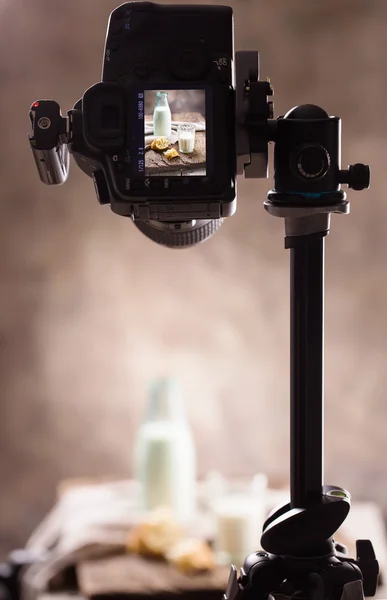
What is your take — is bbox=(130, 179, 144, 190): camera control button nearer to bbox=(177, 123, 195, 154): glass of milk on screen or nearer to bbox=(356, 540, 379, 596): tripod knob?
bbox=(177, 123, 195, 154): glass of milk on screen

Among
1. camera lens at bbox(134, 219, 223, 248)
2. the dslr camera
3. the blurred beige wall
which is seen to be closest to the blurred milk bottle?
the blurred beige wall

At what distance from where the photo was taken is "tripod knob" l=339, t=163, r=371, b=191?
0.81m

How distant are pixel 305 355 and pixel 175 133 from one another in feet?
0.71

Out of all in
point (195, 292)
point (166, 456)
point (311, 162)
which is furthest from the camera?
point (195, 292)

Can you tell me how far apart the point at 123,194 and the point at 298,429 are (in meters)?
0.25

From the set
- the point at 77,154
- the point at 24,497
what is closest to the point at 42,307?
the point at 24,497

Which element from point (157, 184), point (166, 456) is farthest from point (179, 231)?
point (166, 456)

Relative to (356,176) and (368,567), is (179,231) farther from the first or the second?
(368,567)

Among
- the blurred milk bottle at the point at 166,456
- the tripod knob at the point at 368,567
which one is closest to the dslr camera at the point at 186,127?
the tripod knob at the point at 368,567

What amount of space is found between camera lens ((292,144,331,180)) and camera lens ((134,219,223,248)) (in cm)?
13

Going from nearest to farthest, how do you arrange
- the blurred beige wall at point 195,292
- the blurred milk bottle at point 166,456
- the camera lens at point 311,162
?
the camera lens at point 311,162 → the blurred milk bottle at point 166,456 → the blurred beige wall at point 195,292

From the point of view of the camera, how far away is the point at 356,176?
813 mm

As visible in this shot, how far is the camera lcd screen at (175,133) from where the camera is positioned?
31.3 inches

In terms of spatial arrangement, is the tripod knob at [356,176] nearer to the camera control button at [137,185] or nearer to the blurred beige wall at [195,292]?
the camera control button at [137,185]
